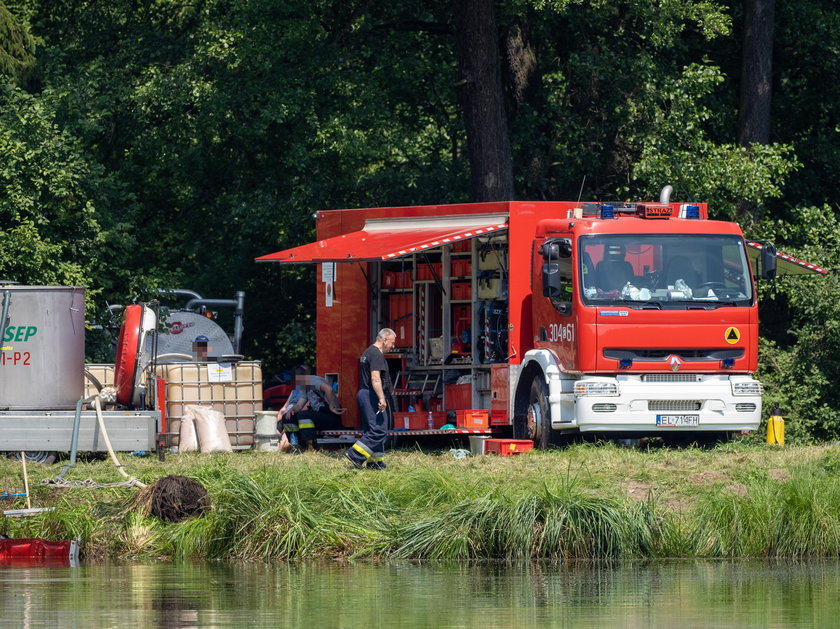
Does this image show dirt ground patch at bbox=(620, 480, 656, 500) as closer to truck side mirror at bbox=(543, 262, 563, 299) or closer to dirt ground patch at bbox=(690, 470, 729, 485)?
dirt ground patch at bbox=(690, 470, 729, 485)

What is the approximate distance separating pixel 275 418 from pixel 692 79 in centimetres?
976

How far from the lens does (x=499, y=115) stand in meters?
26.9

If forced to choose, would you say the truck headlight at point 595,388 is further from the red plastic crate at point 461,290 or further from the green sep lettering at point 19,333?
the green sep lettering at point 19,333

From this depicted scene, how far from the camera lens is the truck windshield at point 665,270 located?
1878 cm

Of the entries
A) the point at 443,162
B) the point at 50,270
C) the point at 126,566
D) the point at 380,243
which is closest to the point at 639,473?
the point at 126,566

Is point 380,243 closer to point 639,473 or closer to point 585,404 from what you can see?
point 585,404

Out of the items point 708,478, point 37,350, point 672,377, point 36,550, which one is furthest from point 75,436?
point 708,478

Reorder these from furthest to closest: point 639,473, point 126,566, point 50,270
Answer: point 50,270 → point 639,473 → point 126,566

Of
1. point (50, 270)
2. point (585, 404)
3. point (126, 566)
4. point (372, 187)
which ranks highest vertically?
point (372, 187)

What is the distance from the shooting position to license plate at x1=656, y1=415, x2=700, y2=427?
18891 millimetres

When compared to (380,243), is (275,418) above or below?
below

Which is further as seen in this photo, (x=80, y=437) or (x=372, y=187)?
(x=372, y=187)

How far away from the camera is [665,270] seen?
1895 cm

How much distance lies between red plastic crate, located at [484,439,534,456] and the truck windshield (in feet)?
6.02
